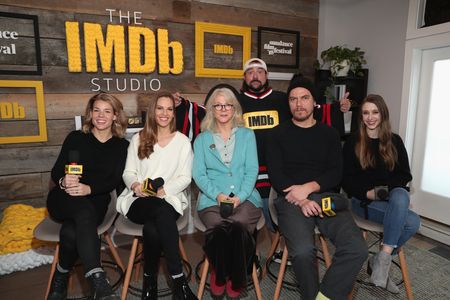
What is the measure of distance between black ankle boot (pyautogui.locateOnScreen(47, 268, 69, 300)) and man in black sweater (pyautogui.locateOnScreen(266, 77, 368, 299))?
1262 millimetres

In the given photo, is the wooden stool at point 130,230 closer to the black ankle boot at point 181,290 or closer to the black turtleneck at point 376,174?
the black ankle boot at point 181,290

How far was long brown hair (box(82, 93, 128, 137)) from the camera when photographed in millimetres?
2105

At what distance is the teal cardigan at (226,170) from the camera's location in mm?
2035

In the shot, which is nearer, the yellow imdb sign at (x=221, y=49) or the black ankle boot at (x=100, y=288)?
the black ankle boot at (x=100, y=288)

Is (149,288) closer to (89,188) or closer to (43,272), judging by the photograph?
(89,188)

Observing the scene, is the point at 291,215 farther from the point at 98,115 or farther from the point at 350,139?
the point at 98,115

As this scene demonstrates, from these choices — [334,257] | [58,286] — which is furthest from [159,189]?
[334,257]

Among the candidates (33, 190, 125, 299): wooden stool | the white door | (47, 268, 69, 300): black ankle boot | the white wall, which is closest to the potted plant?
the white wall

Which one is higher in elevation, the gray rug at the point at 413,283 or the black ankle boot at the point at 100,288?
the black ankle boot at the point at 100,288

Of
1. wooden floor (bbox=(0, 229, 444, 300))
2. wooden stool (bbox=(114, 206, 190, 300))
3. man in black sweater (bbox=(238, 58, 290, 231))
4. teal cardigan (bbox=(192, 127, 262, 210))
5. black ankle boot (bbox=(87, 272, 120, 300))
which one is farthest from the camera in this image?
man in black sweater (bbox=(238, 58, 290, 231))

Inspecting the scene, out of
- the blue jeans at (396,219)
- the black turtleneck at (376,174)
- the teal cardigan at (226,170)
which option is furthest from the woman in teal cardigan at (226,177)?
the blue jeans at (396,219)

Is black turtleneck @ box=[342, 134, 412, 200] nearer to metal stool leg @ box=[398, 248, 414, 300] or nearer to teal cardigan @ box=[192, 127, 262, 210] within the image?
metal stool leg @ box=[398, 248, 414, 300]

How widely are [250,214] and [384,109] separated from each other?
3.65ft

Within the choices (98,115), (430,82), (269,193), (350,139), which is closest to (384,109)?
(350,139)
